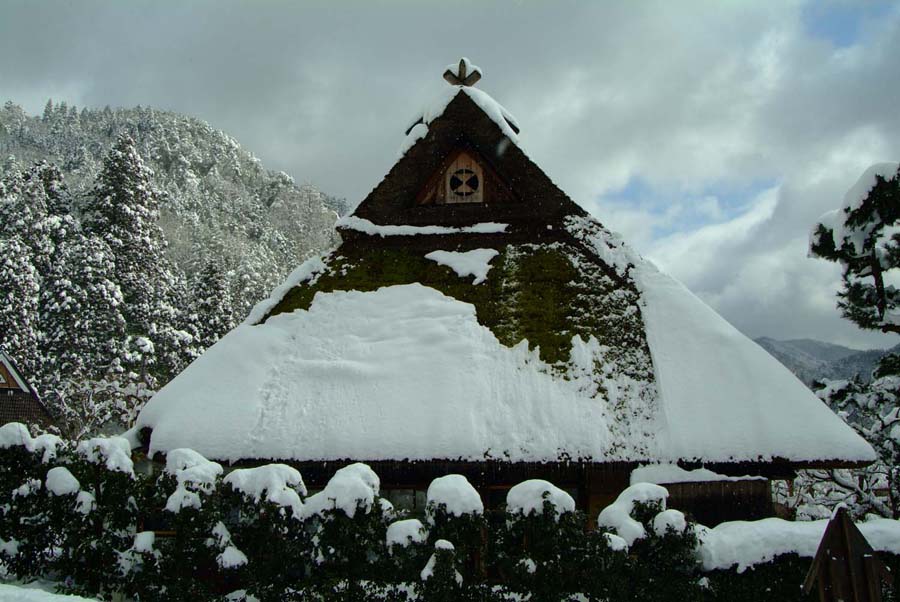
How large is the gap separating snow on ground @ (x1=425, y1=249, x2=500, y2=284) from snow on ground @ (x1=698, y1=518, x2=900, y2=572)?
16.8ft

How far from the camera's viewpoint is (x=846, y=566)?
480 centimetres

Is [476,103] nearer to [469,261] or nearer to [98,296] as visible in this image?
[469,261]

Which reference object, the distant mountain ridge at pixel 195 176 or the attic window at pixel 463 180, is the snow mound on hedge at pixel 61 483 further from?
the distant mountain ridge at pixel 195 176

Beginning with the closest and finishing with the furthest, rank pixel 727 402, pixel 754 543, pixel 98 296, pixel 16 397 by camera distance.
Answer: pixel 754 543 → pixel 727 402 → pixel 16 397 → pixel 98 296

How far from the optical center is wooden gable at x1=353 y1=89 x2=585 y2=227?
10.2 metres

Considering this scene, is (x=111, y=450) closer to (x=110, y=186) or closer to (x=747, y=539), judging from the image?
(x=747, y=539)

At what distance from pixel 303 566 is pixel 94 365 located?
1067 inches

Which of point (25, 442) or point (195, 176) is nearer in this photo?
point (25, 442)

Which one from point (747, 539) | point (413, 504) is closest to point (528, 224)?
point (413, 504)

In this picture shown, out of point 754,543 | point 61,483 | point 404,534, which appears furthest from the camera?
point 61,483

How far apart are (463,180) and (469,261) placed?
72.1 inches

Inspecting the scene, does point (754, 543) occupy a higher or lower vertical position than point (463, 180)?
lower

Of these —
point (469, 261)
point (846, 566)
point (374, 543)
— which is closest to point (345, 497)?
point (374, 543)

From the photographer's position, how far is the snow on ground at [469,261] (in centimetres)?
955
